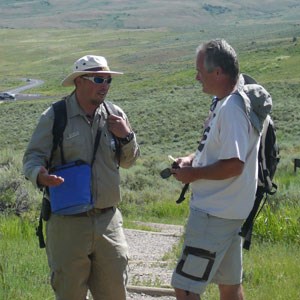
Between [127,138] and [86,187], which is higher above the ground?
[127,138]

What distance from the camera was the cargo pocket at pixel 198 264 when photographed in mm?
4250

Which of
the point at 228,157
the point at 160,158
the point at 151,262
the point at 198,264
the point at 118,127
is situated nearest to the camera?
the point at 228,157

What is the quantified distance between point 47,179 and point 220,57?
117cm

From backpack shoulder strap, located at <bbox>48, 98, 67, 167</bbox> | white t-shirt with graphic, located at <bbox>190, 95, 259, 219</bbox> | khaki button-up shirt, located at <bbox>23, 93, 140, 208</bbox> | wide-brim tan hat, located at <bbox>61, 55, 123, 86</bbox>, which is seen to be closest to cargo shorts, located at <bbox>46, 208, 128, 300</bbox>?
khaki button-up shirt, located at <bbox>23, 93, 140, 208</bbox>

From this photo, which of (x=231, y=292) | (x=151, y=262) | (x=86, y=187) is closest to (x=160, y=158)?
(x=151, y=262)

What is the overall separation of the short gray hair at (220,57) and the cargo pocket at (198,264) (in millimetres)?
993

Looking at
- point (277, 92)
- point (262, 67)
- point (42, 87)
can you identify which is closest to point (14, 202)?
point (277, 92)

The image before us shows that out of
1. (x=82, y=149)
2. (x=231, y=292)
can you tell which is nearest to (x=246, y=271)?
(x=231, y=292)

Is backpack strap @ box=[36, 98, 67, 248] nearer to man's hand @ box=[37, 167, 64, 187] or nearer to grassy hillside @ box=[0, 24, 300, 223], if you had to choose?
man's hand @ box=[37, 167, 64, 187]

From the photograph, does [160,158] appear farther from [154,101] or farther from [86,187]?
[154,101]

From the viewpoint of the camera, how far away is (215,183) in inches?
168

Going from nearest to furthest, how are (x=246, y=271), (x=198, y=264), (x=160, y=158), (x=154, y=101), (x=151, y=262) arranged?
(x=198, y=264)
(x=246, y=271)
(x=151, y=262)
(x=160, y=158)
(x=154, y=101)

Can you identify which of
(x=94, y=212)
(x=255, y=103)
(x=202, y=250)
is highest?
(x=255, y=103)

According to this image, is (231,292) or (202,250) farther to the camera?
(231,292)
